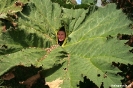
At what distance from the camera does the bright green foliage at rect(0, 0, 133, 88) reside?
188cm

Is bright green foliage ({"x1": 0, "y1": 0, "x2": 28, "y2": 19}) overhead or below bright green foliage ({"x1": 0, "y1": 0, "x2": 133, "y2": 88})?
overhead

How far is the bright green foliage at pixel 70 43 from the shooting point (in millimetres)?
1877

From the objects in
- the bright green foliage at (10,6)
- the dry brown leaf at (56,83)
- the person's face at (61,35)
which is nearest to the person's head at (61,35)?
the person's face at (61,35)

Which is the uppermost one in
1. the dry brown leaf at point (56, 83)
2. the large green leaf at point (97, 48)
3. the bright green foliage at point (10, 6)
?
the bright green foliage at point (10, 6)

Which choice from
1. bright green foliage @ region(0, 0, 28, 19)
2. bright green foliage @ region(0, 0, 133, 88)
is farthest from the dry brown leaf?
bright green foliage @ region(0, 0, 28, 19)

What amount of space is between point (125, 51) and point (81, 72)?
14.5 inches

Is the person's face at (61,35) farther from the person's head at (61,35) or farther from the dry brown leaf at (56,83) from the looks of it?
the dry brown leaf at (56,83)

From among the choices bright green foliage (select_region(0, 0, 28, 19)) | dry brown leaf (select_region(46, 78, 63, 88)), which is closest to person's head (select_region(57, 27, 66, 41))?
bright green foliage (select_region(0, 0, 28, 19))

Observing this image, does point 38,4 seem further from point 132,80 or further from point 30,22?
point 132,80

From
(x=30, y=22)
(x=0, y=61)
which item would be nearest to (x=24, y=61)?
(x=0, y=61)

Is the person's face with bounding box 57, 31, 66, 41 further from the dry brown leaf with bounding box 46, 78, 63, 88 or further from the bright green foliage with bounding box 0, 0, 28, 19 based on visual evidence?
the dry brown leaf with bounding box 46, 78, 63, 88

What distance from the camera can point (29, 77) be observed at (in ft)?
7.25

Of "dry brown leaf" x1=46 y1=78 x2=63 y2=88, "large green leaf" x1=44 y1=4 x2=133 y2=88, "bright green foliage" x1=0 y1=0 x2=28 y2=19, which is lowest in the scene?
"dry brown leaf" x1=46 y1=78 x2=63 y2=88

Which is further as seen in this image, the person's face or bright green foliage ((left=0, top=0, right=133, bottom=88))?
the person's face
